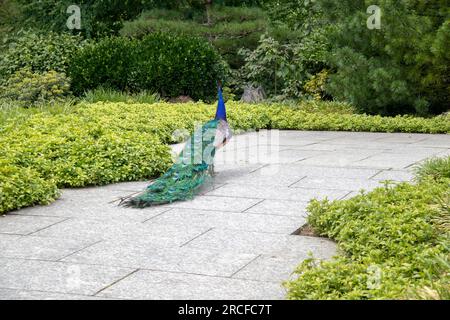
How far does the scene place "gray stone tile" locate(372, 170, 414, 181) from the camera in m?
7.19

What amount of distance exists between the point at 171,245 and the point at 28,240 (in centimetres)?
103

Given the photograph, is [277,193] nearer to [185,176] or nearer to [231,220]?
[185,176]

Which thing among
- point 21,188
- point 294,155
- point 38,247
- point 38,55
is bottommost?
point 294,155

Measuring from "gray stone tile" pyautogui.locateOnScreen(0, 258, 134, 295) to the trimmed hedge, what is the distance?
161 cm

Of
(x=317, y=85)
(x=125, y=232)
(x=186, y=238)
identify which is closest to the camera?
(x=186, y=238)

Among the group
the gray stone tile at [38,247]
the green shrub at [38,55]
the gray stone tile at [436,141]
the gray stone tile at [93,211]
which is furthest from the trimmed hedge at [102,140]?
the green shrub at [38,55]

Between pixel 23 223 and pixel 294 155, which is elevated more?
pixel 23 223

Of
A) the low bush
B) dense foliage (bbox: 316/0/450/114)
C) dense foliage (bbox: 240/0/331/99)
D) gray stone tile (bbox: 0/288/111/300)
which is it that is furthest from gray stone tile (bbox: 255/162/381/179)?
dense foliage (bbox: 240/0/331/99)

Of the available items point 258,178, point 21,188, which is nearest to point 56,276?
point 21,188

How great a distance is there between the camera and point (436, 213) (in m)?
4.78

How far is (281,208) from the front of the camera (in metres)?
5.98

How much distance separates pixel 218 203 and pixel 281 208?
0.56 meters

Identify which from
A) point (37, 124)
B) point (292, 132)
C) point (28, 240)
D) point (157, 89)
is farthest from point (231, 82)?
point (28, 240)

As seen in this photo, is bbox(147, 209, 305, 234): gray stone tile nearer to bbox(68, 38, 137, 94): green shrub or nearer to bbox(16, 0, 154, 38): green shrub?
bbox(68, 38, 137, 94): green shrub
